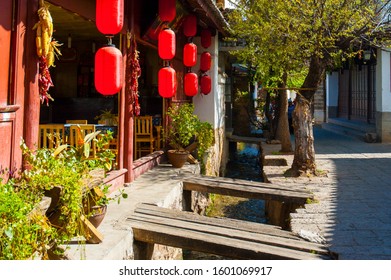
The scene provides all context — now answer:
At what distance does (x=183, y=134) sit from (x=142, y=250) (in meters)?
4.23

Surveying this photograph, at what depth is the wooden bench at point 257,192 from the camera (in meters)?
6.63

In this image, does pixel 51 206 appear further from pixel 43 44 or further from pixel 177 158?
pixel 177 158

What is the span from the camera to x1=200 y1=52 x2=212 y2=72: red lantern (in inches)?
418

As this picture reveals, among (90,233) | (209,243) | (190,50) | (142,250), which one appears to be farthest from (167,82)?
(90,233)

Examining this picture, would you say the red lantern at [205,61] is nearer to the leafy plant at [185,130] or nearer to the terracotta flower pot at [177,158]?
the leafy plant at [185,130]

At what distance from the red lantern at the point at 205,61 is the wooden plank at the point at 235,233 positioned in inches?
245

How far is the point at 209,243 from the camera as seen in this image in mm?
4285

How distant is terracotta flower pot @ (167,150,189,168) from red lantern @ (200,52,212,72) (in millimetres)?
3057

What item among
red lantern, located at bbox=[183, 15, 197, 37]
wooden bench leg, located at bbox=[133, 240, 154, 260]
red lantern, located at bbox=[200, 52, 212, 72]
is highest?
red lantern, located at bbox=[183, 15, 197, 37]

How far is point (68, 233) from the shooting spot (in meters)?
3.36

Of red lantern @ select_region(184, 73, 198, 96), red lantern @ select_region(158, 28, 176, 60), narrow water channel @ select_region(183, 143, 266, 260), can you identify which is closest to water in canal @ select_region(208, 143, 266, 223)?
narrow water channel @ select_region(183, 143, 266, 260)

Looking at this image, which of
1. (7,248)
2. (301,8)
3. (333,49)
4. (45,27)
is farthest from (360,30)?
(7,248)

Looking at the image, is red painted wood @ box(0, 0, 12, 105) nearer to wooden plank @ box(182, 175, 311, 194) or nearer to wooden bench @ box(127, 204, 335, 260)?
wooden bench @ box(127, 204, 335, 260)

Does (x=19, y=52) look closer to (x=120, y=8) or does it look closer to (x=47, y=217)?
(x=120, y=8)
